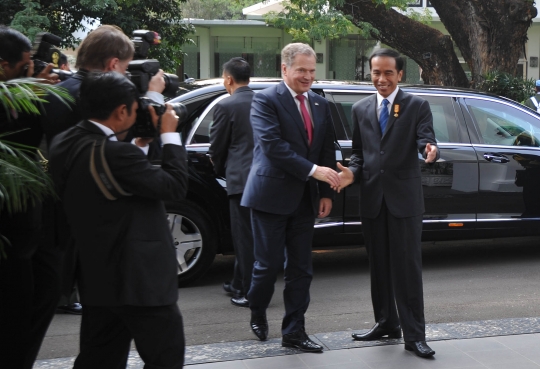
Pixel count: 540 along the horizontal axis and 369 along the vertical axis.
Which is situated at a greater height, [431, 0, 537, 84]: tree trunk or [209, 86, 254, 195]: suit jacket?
[431, 0, 537, 84]: tree trunk

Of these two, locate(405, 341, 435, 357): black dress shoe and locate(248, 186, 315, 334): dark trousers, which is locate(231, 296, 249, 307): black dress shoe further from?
locate(405, 341, 435, 357): black dress shoe

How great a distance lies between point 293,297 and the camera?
17.3 ft

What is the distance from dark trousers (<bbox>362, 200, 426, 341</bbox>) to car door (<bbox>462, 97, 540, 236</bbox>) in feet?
7.91

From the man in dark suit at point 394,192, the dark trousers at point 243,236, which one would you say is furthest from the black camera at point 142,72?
the dark trousers at point 243,236

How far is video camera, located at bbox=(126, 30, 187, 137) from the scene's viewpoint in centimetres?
362

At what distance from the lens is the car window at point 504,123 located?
762cm

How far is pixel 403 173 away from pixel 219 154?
1.66 meters

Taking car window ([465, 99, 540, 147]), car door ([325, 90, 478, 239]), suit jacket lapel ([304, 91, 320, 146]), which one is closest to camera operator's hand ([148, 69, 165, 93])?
suit jacket lapel ([304, 91, 320, 146])

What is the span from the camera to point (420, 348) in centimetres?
509

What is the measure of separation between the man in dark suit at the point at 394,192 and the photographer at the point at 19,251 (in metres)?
2.00

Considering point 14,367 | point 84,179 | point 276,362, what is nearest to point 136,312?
point 84,179

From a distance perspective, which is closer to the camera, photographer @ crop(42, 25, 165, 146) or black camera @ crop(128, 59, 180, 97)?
black camera @ crop(128, 59, 180, 97)

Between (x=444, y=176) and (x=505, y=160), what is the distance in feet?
2.10

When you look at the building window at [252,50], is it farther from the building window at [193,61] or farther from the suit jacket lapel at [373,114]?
the suit jacket lapel at [373,114]
